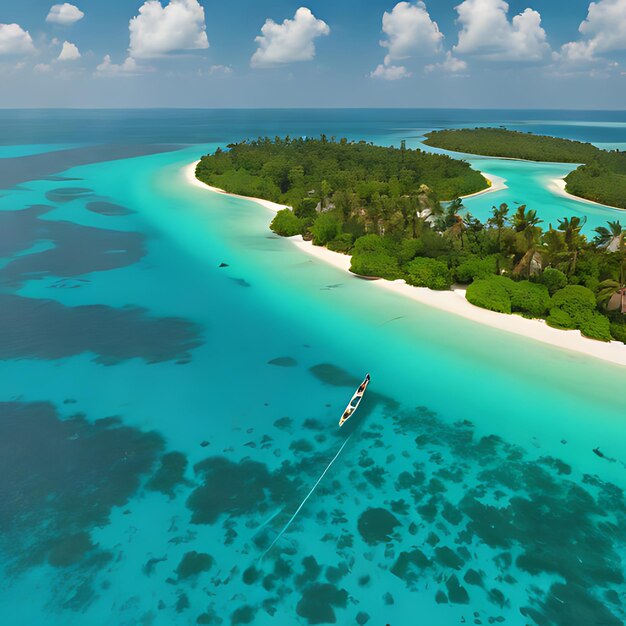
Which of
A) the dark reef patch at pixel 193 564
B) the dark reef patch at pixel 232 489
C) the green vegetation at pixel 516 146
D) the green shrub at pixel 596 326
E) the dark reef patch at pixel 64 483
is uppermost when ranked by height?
the green vegetation at pixel 516 146

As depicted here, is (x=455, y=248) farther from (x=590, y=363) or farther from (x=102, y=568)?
(x=102, y=568)

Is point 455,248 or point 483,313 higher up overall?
point 455,248

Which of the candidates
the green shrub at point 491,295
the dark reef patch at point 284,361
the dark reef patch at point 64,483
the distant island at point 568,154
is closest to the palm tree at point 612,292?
the green shrub at point 491,295

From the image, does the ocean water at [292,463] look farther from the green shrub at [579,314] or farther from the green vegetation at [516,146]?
the green vegetation at [516,146]

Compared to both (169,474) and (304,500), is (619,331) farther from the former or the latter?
(169,474)

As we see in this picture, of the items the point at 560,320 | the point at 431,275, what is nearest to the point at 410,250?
the point at 431,275

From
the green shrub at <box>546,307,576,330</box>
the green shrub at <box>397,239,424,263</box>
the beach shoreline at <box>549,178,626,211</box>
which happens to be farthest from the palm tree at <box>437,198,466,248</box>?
the beach shoreline at <box>549,178,626,211</box>

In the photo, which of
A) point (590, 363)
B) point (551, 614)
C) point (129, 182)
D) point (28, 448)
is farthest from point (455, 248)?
point (129, 182)
